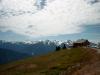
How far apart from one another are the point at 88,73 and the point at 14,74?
41.2 meters

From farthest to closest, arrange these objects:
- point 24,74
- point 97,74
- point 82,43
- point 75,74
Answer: point 82,43 → point 24,74 → point 75,74 → point 97,74

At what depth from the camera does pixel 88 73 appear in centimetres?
4109

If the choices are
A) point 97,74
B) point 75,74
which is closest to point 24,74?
point 75,74

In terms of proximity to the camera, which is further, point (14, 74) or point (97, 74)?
point (14, 74)

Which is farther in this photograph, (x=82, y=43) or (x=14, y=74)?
(x=82, y=43)

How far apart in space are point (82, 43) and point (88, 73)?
468 feet

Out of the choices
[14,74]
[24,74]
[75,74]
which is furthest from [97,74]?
[14,74]

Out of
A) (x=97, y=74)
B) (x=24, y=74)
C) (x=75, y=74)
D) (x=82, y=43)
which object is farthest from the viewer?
(x=82, y=43)

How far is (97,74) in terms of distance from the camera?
39.0 m

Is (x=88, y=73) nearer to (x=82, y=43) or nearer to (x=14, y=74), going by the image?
(x=14, y=74)

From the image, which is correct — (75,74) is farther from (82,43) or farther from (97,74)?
(82,43)

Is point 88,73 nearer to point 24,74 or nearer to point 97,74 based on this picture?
point 97,74

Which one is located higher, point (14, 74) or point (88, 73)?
point (88, 73)

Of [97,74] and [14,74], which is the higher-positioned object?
[97,74]
